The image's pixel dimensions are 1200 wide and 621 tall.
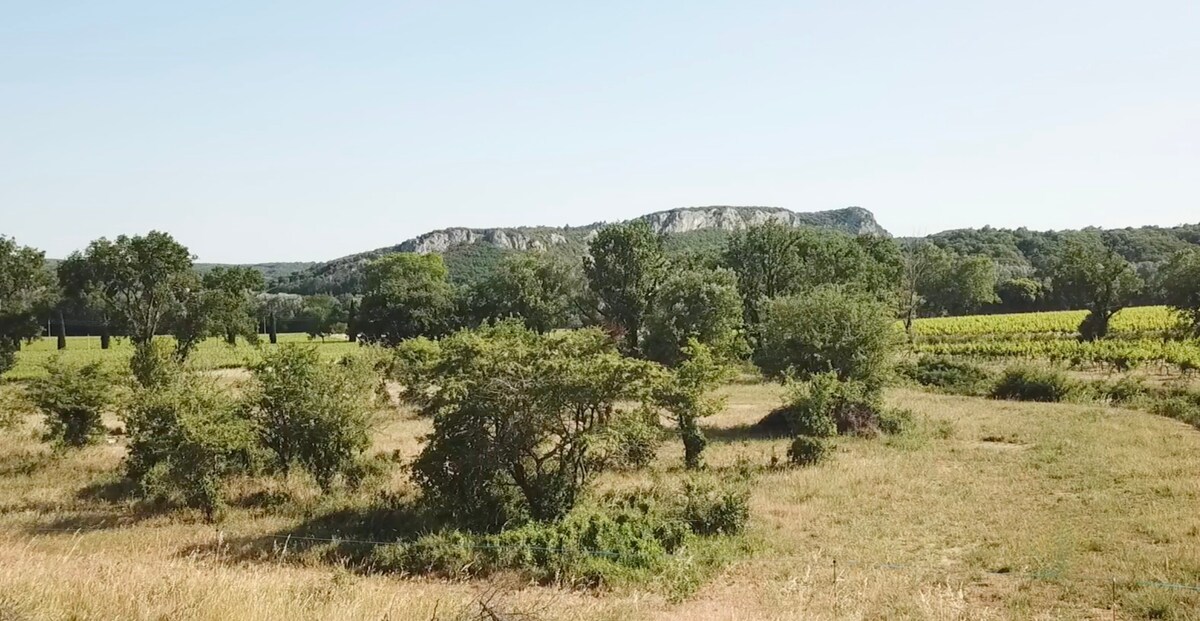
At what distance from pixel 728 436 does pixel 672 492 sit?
10.6 meters

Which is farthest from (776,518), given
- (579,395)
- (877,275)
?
(877,275)

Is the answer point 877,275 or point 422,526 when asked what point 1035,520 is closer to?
point 422,526

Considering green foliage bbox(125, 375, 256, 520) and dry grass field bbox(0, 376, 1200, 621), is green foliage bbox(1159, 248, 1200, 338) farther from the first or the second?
green foliage bbox(125, 375, 256, 520)

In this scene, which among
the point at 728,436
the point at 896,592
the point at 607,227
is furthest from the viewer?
the point at 607,227

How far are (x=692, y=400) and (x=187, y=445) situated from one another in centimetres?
1318

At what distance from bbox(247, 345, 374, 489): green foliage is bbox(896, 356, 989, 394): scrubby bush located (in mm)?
32366

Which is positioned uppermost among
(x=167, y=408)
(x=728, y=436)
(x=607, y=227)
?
(x=607, y=227)

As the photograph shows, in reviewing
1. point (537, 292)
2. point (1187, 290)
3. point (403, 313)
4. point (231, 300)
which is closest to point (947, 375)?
point (1187, 290)

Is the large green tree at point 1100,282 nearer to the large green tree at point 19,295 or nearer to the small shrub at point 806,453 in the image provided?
the small shrub at point 806,453

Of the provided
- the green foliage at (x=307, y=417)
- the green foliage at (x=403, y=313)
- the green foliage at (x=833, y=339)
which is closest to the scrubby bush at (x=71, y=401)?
the green foliage at (x=307, y=417)

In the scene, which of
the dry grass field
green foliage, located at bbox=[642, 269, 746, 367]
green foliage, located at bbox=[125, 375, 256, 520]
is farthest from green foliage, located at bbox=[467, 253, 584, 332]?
green foliage, located at bbox=[125, 375, 256, 520]

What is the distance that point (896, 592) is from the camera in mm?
11289

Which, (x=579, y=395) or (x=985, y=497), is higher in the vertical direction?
(x=579, y=395)

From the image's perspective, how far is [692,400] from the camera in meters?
22.2
